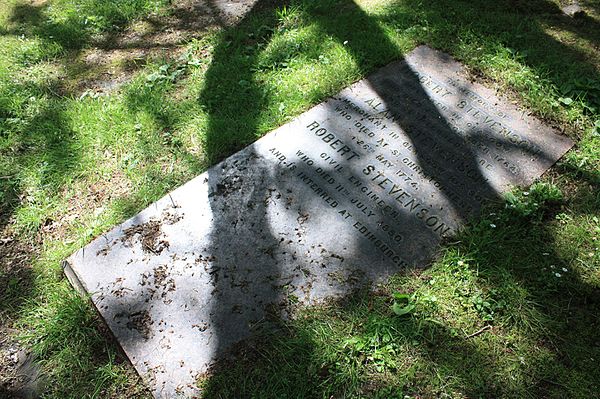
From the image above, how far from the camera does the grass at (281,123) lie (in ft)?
8.01

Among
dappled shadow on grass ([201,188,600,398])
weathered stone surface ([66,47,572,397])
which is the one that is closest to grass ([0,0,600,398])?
dappled shadow on grass ([201,188,600,398])

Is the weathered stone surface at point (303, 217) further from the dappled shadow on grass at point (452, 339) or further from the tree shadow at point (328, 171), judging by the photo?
the dappled shadow on grass at point (452, 339)

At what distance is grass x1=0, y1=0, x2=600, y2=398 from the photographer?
8.01 ft

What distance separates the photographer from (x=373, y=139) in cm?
334

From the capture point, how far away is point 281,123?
3.68 metres

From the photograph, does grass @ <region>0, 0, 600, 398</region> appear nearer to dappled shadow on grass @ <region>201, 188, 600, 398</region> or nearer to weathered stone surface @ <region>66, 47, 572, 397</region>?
dappled shadow on grass @ <region>201, 188, 600, 398</region>

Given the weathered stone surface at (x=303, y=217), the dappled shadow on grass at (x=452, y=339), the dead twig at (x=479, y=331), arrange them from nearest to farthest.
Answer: the dappled shadow on grass at (x=452, y=339) → the dead twig at (x=479, y=331) → the weathered stone surface at (x=303, y=217)

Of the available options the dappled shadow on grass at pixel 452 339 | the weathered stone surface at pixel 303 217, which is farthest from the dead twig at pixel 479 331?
the weathered stone surface at pixel 303 217

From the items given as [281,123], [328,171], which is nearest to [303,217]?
[328,171]

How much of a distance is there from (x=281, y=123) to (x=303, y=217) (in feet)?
3.27

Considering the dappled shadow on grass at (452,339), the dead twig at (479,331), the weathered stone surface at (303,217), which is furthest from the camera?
the weathered stone surface at (303,217)

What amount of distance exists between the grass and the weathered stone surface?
0.15 meters

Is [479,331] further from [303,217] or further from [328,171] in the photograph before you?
[328,171]

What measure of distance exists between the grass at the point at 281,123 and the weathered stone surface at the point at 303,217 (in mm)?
151
